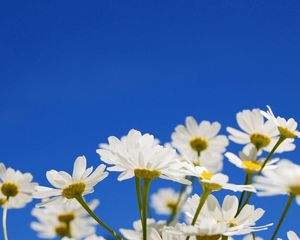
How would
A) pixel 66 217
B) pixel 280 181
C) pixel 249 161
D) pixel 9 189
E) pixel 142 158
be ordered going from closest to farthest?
pixel 280 181 → pixel 142 158 → pixel 249 161 → pixel 9 189 → pixel 66 217

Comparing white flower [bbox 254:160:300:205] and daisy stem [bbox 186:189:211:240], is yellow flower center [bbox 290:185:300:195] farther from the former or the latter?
daisy stem [bbox 186:189:211:240]

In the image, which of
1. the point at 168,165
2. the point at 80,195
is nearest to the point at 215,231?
the point at 168,165

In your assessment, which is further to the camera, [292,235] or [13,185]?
[13,185]

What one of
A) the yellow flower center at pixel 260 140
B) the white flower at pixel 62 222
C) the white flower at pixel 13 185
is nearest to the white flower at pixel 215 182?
the yellow flower center at pixel 260 140

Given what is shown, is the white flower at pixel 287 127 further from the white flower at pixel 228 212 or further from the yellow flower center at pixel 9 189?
the yellow flower center at pixel 9 189

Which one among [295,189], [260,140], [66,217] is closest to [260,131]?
[260,140]

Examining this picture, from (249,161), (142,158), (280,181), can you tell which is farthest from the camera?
(249,161)

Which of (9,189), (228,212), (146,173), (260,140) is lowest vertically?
(228,212)

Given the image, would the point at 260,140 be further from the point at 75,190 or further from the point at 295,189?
the point at 295,189
